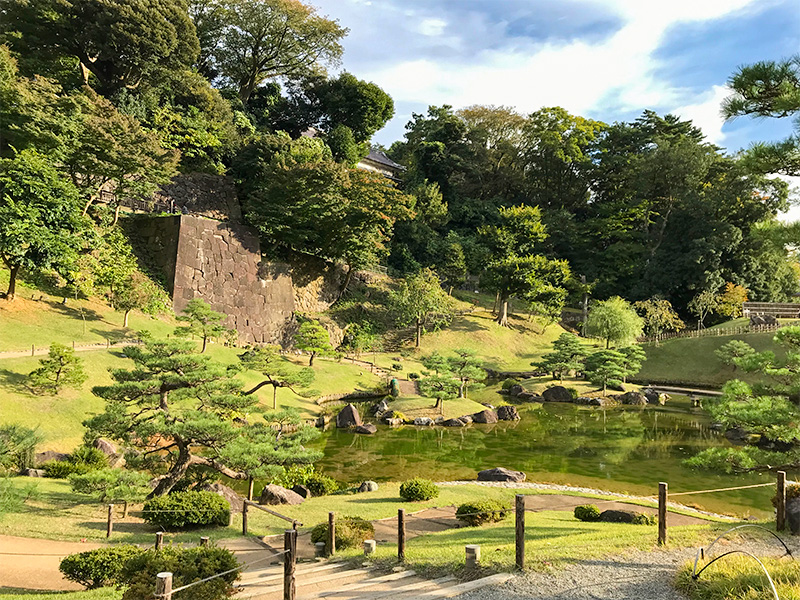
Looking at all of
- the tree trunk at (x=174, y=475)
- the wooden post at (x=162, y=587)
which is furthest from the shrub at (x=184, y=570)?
the tree trunk at (x=174, y=475)

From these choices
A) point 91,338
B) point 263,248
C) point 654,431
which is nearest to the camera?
point 91,338

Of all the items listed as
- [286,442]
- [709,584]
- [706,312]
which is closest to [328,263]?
[286,442]

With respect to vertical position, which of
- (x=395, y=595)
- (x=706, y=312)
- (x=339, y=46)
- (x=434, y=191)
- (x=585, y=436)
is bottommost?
(x=585, y=436)

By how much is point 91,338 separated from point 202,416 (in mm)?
13811

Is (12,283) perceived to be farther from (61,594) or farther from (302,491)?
(61,594)

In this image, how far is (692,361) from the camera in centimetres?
3453

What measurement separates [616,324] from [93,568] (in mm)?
35510

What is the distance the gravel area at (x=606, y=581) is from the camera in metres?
5.86

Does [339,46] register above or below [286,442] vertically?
above

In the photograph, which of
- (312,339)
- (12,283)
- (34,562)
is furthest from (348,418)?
(12,283)

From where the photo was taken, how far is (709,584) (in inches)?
227

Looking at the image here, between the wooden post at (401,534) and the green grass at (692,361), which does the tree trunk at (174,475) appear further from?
the green grass at (692,361)

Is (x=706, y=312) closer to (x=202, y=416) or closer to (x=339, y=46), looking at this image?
(x=339, y=46)

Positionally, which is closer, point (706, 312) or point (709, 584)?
point (709, 584)
